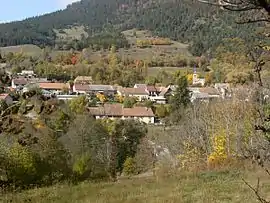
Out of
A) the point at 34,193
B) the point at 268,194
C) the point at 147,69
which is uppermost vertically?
the point at 268,194

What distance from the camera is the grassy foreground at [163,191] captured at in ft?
36.7

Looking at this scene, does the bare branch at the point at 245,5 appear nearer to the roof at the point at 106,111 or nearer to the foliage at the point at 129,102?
the roof at the point at 106,111

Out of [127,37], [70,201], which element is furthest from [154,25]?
[70,201]

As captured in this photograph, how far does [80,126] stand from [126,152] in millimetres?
5405

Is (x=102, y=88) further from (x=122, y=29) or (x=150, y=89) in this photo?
(x=122, y=29)

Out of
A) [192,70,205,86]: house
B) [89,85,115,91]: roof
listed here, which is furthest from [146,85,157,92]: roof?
[192,70,205,86]: house

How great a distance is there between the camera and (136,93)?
84.6m

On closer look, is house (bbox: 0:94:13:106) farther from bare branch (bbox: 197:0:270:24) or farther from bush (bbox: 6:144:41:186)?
bush (bbox: 6:144:41:186)

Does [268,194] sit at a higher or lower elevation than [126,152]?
higher

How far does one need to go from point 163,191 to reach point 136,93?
72.1 metres

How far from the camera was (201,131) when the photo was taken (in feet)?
98.0

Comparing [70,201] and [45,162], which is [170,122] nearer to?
[45,162]

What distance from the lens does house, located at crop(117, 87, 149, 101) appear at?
82625 mm

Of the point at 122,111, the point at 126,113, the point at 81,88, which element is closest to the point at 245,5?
the point at 122,111
